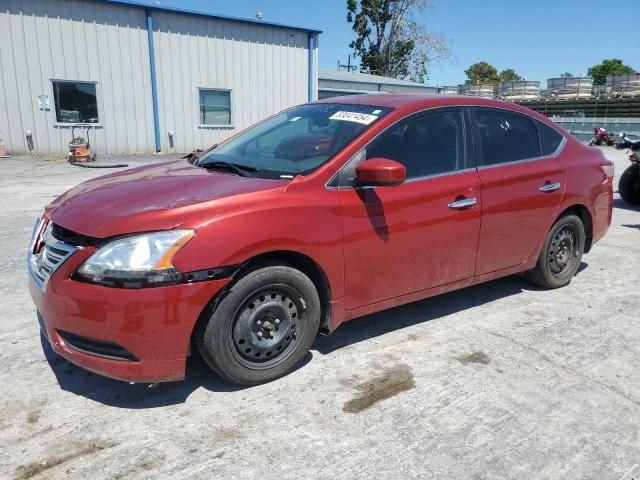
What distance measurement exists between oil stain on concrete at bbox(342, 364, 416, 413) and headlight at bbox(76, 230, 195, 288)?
3.95 feet

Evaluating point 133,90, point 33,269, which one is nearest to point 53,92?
point 133,90

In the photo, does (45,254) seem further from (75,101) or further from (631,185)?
(75,101)

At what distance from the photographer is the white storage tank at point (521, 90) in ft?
134

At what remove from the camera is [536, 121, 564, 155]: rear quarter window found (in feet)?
15.1

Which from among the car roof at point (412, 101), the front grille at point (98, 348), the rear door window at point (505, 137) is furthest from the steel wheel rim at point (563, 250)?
the front grille at point (98, 348)

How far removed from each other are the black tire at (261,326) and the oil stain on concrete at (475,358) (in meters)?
1.02

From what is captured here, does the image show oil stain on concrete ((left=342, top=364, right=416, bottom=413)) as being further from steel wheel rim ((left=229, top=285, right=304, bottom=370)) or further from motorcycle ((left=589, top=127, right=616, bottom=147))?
motorcycle ((left=589, top=127, right=616, bottom=147))

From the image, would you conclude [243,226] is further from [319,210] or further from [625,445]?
[625,445]

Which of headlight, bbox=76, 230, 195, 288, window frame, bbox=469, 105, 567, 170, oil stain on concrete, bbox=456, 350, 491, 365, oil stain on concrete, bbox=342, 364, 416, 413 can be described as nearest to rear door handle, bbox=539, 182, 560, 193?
window frame, bbox=469, 105, 567, 170

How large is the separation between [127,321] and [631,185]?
31.5 feet

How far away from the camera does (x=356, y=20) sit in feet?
160

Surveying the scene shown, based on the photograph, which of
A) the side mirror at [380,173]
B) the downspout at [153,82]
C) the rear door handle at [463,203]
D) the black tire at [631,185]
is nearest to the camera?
the side mirror at [380,173]

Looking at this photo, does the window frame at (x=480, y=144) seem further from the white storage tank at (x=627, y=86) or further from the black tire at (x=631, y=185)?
the white storage tank at (x=627, y=86)

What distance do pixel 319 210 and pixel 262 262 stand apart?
460 mm
